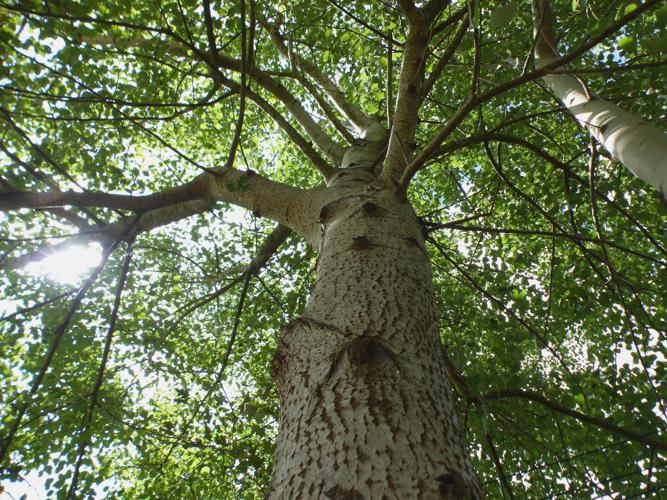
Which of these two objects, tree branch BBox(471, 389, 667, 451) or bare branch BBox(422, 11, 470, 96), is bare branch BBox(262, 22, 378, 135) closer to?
bare branch BBox(422, 11, 470, 96)

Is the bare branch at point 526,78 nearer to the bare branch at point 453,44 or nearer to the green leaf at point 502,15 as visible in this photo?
the green leaf at point 502,15

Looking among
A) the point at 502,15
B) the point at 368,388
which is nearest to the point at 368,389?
the point at 368,388

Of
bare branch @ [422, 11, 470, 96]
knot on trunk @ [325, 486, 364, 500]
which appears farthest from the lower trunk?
bare branch @ [422, 11, 470, 96]

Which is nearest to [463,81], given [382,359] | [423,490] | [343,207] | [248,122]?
[248,122]

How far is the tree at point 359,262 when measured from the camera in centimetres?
103

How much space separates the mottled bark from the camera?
30.1 inches

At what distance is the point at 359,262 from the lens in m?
1.51

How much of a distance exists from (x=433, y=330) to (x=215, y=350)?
4.60 m

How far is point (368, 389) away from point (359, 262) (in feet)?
2.07

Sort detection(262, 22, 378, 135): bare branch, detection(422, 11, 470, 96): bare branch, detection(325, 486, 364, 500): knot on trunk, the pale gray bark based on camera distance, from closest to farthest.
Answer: detection(325, 486, 364, 500): knot on trunk → the pale gray bark → detection(422, 11, 470, 96): bare branch → detection(262, 22, 378, 135): bare branch

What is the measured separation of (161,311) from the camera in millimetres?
5246

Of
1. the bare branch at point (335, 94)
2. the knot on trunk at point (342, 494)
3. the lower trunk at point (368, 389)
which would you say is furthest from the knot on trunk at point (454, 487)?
the bare branch at point (335, 94)

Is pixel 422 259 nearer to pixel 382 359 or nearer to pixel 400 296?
pixel 400 296

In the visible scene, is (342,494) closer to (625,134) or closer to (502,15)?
(502,15)
